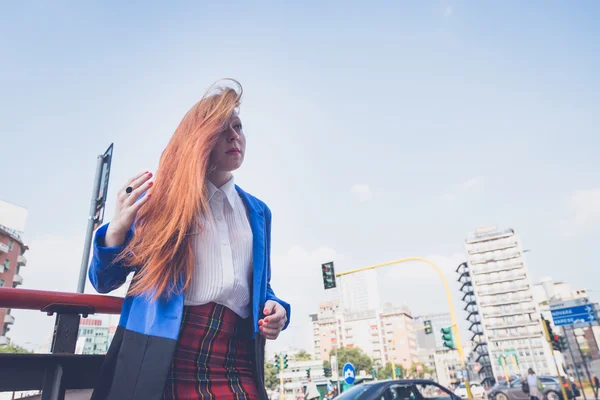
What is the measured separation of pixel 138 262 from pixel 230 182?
494 millimetres

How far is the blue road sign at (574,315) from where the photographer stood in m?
12.9

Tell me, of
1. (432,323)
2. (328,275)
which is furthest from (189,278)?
(432,323)

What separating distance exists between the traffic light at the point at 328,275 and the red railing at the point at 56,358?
1291 centimetres

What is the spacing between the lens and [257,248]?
4.88 ft

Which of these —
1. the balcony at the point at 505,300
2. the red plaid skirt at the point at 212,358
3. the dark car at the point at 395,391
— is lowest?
the dark car at the point at 395,391

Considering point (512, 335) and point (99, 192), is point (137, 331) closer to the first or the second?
point (99, 192)

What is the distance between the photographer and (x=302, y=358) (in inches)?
3433

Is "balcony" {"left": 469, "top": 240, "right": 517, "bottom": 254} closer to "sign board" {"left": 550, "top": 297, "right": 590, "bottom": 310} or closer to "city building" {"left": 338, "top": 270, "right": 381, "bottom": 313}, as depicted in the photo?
"city building" {"left": 338, "top": 270, "right": 381, "bottom": 313}

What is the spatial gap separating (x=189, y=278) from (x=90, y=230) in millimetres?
4413

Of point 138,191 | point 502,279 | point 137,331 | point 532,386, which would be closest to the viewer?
point 137,331

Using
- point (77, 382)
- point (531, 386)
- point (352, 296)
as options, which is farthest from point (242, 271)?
point (352, 296)

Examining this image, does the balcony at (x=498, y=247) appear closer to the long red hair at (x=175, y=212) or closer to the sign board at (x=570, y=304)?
the sign board at (x=570, y=304)

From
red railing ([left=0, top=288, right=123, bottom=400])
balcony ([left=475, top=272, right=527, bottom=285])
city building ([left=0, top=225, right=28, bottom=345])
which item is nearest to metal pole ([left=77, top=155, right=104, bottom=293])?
red railing ([left=0, top=288, right=123, bottom=400])

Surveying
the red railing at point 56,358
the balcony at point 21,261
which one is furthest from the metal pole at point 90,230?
the balcony at point 21,261
